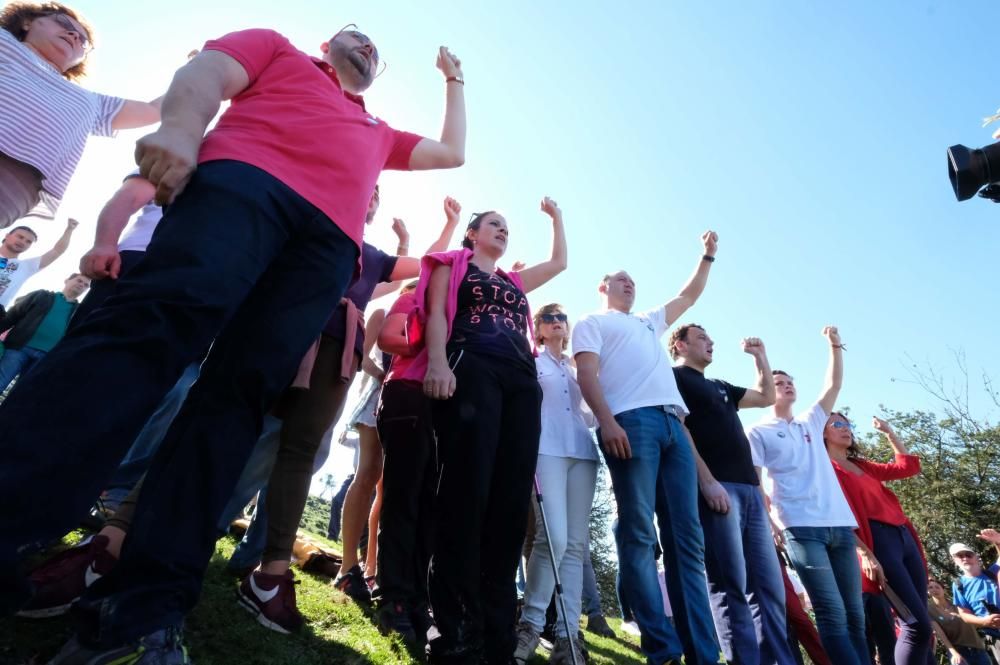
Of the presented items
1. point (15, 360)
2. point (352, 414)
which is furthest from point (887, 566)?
point (15, 360)

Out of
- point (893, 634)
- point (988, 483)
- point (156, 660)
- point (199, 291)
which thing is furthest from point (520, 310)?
point (988, 483)

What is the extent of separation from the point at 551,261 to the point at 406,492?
2200 mm

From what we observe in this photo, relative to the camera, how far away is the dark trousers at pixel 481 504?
291cm

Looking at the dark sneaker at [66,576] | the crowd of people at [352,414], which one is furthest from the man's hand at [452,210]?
the dark sneaker at [66,576]

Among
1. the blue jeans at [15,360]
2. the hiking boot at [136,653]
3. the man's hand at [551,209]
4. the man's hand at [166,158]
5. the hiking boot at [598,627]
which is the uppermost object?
the man's hand at [551,209]

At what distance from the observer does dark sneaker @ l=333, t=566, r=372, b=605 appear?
3.89 m

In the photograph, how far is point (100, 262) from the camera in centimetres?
235

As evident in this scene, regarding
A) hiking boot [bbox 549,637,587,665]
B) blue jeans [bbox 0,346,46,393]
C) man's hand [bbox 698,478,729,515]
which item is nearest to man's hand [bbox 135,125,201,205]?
hiking boot [bbox 549,637,587,665]

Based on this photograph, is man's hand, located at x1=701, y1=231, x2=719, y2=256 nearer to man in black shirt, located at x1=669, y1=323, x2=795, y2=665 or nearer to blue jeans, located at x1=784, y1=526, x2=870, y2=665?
man in black shirt, located at x1=669, y1=323, x2=795, y2=665

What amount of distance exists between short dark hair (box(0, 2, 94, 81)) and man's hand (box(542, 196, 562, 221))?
129 inches

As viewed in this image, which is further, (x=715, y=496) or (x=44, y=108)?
(x=715, y=496)

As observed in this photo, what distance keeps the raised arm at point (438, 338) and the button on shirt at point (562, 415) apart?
1047 millimetres

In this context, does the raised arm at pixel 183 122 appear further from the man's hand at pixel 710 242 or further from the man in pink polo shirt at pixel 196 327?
the man's hand at pixel 710 242

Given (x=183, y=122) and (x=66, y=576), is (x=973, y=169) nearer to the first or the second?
(x=183, y=122)
